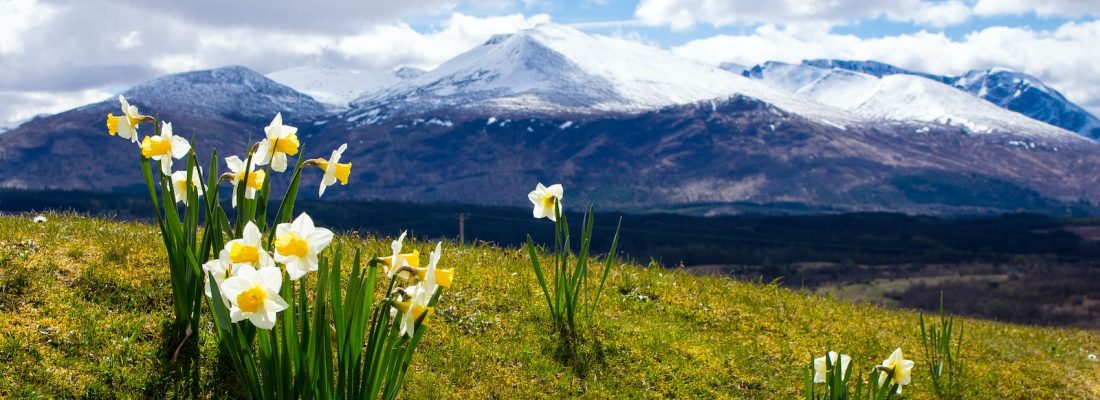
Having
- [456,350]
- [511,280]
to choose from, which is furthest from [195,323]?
[511,280]

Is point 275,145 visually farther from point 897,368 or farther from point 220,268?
point 897,368

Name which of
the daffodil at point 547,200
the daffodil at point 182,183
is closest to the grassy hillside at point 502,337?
the daffodil at point 182,183

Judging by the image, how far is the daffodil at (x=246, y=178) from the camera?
23.4 ft

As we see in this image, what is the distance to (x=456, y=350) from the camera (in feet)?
31.3

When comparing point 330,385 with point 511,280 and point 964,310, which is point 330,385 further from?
point 964,310

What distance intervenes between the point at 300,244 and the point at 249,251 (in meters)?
0.31

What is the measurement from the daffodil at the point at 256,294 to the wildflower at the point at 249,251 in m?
0.14

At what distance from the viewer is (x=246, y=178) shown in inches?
280

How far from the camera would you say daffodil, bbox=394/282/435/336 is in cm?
604

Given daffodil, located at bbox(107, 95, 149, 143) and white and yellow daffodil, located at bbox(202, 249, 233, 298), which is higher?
daffodil, located at bbox(107, 95, 149, 143)

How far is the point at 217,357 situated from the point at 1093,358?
1580 centimetres

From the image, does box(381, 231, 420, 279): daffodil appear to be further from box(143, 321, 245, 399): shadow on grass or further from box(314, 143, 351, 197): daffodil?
box(143, 321, 245, 399): shadow on grass

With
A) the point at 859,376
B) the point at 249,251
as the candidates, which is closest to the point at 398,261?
the point at 249,251

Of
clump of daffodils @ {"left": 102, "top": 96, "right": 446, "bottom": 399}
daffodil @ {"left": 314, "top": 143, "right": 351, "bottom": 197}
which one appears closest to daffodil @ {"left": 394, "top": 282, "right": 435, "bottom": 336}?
clump of daffodils @ {"left": 102, "top": 96, "right": 446, "bottom": 399}
